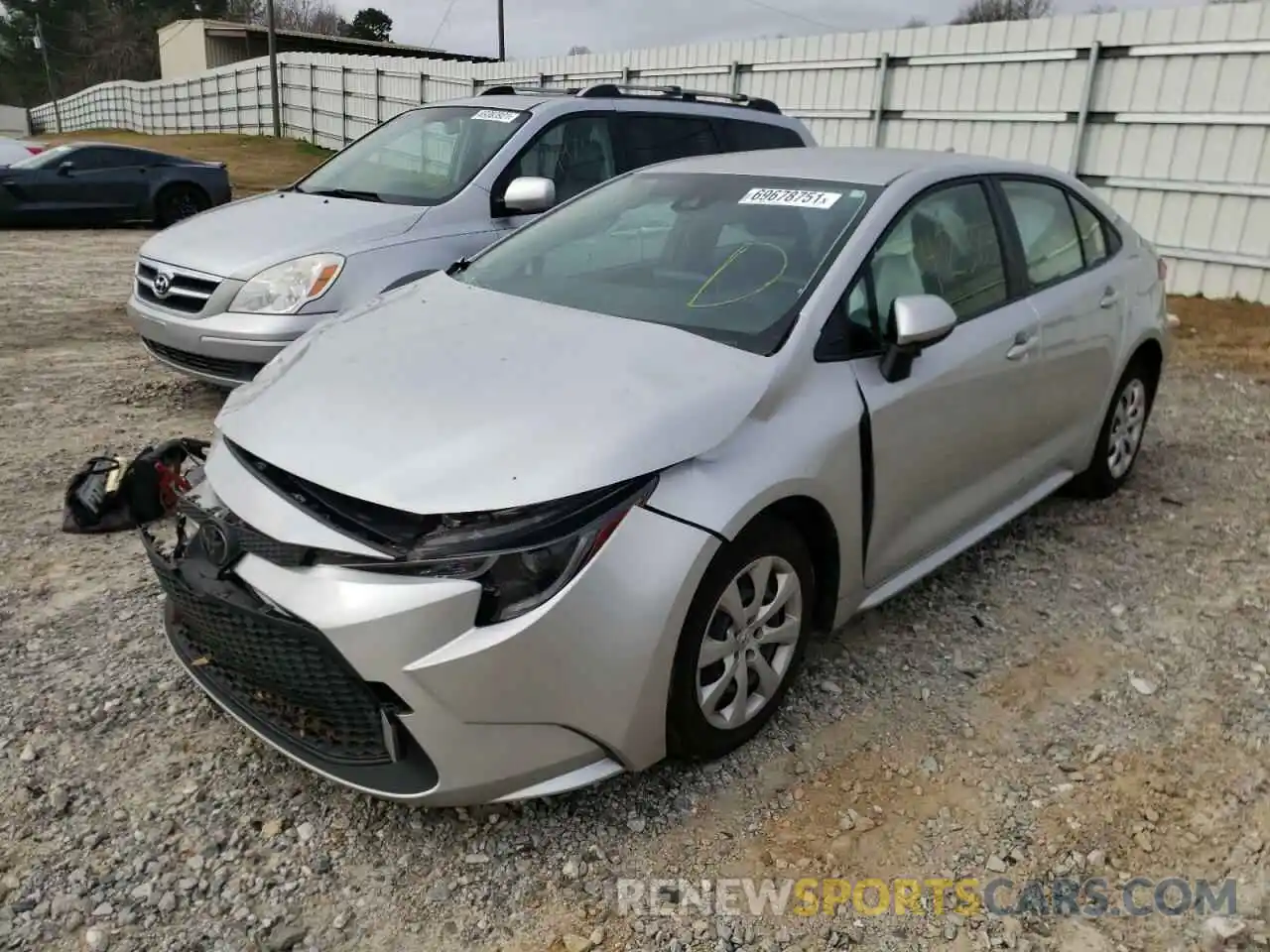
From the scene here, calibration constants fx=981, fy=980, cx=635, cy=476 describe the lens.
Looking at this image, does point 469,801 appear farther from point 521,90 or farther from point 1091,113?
point 1091,113

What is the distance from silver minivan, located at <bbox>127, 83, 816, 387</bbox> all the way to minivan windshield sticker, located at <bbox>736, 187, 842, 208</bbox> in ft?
5.92

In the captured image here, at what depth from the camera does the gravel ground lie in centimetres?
221

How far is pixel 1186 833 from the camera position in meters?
2.55

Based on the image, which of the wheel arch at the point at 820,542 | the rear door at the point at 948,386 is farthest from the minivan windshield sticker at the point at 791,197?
the wheel arch at the point at 820,542

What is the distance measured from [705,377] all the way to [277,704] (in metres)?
1.36

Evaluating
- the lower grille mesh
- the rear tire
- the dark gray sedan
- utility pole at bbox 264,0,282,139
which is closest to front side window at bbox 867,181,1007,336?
the lower grille mesh

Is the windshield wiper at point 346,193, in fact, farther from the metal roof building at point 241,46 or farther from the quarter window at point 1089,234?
the metal roof building at point 241,46

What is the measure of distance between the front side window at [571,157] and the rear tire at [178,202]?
421 inches

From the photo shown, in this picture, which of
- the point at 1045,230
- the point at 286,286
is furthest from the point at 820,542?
the point at 286,286

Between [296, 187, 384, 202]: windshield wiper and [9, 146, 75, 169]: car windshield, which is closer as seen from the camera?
[296, 187, 384, 202]: windshield wiper

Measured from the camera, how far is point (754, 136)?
266 inches

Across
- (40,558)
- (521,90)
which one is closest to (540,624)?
Answer: (40,558)

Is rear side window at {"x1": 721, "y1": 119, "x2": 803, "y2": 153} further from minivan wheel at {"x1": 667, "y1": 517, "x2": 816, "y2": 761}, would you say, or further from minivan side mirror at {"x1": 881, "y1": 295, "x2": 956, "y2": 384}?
minivan wheel at {"x1": 667, "y1": 517, "x2": 816, "y2": 761}

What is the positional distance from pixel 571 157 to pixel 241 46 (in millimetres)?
45536
